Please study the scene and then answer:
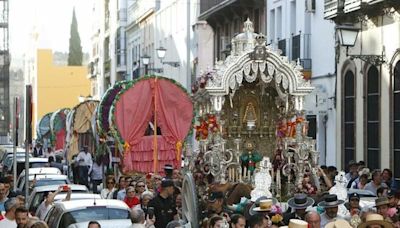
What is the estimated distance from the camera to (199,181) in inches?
772

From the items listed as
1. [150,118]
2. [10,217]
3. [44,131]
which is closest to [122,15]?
[44,131]

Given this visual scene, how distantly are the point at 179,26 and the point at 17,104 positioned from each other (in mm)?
36898

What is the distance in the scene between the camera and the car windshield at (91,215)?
14500 mm

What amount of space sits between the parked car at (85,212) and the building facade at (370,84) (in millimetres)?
9446

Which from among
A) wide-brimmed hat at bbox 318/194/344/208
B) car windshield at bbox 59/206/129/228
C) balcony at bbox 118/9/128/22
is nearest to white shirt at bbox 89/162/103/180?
car windshield at bbox 59/206/129/228

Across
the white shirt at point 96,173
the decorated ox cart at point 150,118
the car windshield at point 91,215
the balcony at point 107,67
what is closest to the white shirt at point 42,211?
the car windshield at point 91,215

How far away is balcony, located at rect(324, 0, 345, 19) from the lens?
85.0 feet

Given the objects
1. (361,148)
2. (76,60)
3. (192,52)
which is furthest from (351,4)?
(76,60)

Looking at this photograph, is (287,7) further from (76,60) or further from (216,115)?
(76,60)

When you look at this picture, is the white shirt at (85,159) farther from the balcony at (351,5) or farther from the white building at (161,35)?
the white building at (161,35)

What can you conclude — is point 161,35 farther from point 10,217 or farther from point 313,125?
point 10,217

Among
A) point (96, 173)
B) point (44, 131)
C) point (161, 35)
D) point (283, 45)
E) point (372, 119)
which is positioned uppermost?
point (161, 35)

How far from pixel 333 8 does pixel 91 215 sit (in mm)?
13137

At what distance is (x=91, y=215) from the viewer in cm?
1462
